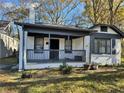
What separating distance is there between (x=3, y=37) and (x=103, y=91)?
80.2ft

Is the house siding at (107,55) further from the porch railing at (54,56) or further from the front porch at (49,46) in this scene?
the porch railing at (54,56)

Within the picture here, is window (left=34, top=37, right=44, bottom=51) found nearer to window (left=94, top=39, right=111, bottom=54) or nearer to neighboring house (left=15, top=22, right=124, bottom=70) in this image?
neighboring house (left=15, top=22, right=124, bottom=70)

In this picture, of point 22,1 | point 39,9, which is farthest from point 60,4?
point 22,1

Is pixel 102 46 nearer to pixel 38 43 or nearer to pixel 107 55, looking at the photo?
pixel 107 55

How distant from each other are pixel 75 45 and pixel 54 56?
2760 millimetres

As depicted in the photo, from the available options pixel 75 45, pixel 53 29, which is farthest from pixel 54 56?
pixel 53 29

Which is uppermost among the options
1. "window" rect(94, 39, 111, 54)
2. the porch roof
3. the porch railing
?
the porch roof

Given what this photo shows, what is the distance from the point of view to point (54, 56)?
2278 centimetres

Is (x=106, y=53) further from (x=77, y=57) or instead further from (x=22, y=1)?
(x=22, y=1)

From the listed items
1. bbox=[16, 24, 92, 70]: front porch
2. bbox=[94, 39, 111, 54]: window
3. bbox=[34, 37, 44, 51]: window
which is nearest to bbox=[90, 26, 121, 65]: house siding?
bbox=[94, 39, 111, 54]: window

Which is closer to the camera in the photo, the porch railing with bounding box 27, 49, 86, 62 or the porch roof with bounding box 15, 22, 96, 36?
the porch roof with bounding box 15, 22, 96, 36

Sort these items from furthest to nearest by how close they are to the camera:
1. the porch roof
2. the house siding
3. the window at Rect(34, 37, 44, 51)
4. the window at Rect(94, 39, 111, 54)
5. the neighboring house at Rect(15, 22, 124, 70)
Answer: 1. the window at Rect(94, 39, 111, 54)
2. the house siding
3. the window at Rect(34, 37, 44, 51)
4. the neighboring house at Rect(15, 22, 124, 70)
5. the porch roof

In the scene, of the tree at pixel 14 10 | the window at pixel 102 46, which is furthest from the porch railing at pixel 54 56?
the tree at pixel 14 10

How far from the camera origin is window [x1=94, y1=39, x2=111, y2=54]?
2259 cm
